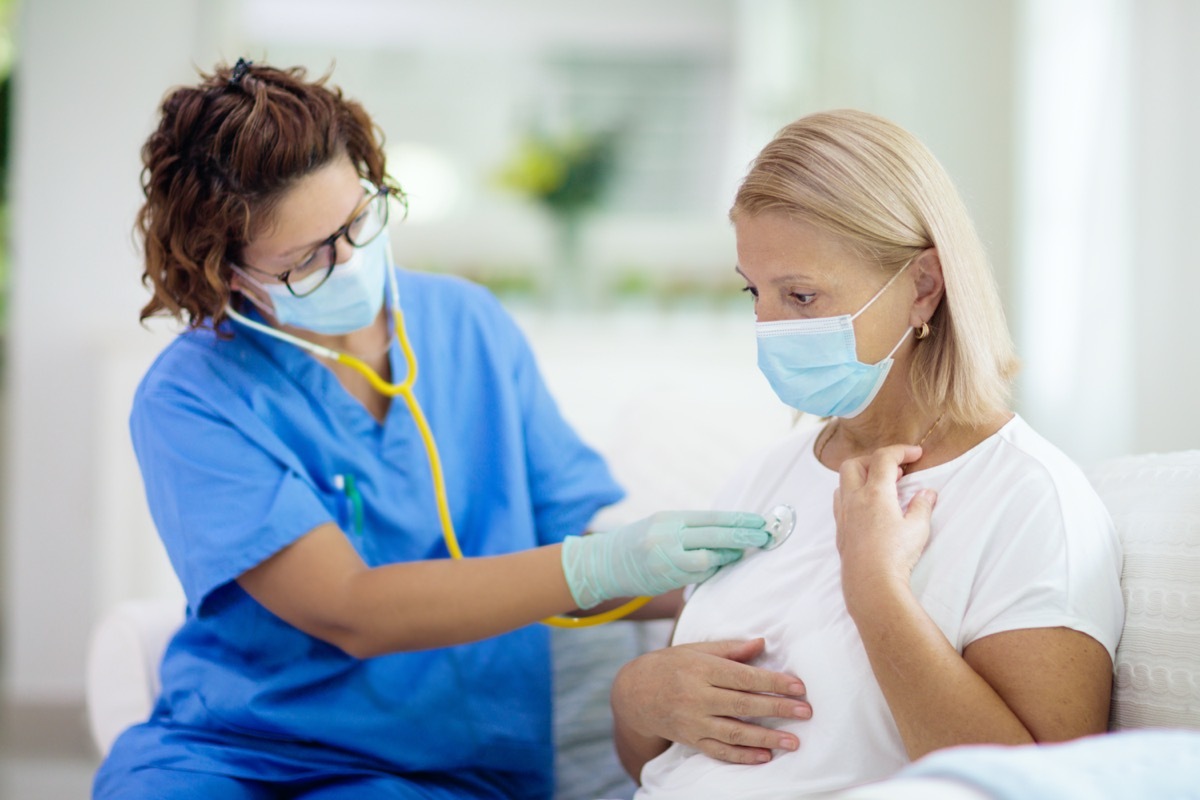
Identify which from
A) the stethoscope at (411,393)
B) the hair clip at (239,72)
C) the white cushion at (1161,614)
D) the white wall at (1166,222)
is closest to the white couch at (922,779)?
the white cushion at (1161,614)

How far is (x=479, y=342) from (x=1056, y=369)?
6.17 ft

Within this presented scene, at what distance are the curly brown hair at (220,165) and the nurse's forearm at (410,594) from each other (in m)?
0.37

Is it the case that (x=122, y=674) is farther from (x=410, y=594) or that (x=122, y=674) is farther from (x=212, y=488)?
(x=410, y=594)

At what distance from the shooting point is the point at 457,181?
3.28m

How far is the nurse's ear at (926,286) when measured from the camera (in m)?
1.12

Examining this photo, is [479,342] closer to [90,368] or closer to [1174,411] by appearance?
[1174,411]

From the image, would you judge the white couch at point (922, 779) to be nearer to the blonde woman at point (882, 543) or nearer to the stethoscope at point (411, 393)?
the blonde woman at point (882, 543)

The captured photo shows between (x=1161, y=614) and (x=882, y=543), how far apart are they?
10.6 inches

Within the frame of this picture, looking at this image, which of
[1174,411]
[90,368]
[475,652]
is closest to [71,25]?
[90,368]

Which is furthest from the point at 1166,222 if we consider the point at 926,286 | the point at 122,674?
the point at 122,674

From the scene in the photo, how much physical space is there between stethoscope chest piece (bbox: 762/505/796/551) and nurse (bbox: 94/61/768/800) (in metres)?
0.02

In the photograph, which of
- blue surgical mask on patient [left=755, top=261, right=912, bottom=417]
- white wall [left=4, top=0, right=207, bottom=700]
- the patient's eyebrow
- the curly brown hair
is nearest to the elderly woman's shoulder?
blue surgical mask on patient [left=755, top=261, right=912, bottom=417]

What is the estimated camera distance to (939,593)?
101 cm

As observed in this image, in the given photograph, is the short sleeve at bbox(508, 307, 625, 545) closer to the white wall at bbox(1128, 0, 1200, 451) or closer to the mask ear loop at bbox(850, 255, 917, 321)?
the mask ear loop at bbox(850, 255, 917, 321)
